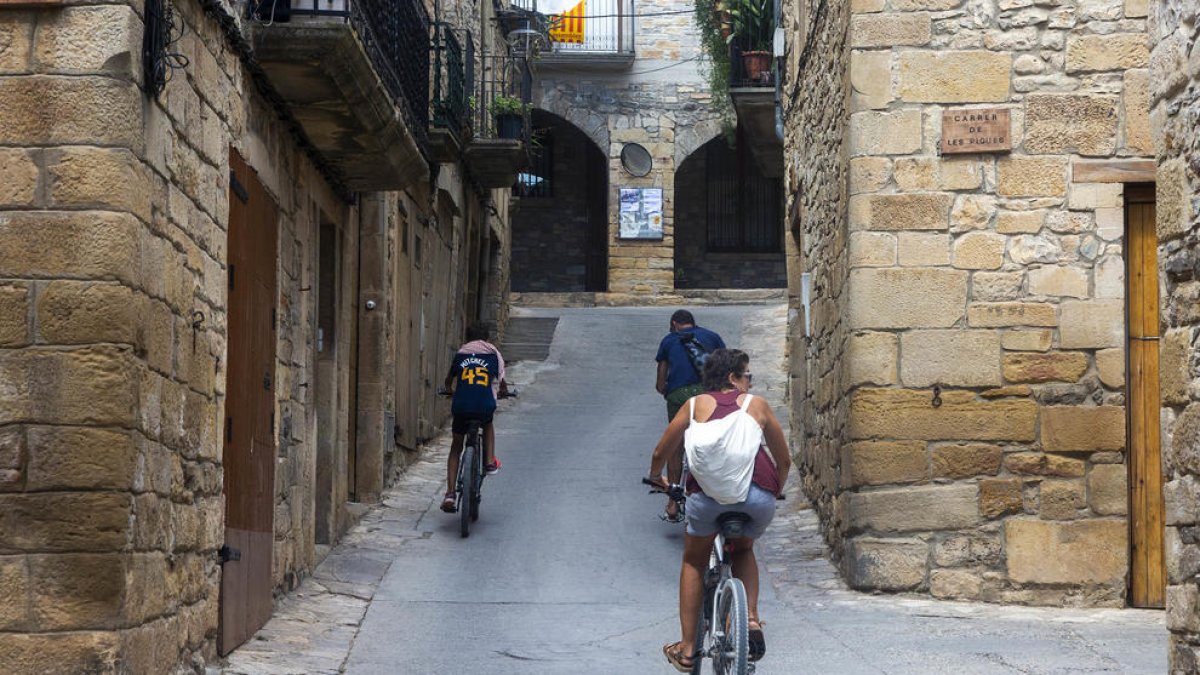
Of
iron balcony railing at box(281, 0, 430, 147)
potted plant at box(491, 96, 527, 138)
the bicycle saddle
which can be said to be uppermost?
potted plant at box(491, 96, 527, 138)

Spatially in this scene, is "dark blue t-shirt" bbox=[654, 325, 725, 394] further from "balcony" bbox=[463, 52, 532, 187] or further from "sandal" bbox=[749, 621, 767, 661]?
"balcony" bbox=[463, 52, 532, 187]

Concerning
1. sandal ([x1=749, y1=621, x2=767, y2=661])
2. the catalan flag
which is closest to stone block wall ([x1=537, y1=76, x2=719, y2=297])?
the catalan flag

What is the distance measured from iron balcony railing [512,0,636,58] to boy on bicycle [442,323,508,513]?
1834cm

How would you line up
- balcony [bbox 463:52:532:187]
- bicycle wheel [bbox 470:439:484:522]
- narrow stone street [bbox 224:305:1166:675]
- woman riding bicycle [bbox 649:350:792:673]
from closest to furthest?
woman riding bicycle [bbox 649:350:792:673]
narrow stone street [bbox 224:305:1166:675]
bicycle wheel [bbox 470:439:484:522]
balcony [bbox 463:52:532:187]

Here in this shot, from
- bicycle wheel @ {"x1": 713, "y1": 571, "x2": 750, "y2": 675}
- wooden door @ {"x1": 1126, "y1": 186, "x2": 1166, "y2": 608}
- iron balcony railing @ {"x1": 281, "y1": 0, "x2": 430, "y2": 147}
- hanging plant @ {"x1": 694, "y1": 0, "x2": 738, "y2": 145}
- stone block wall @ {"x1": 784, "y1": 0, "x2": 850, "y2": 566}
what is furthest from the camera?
hanging plant @ {"x1": 694, "y1": 0, "x2": 738, "y2": 145}

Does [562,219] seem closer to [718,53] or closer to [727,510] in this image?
[718,53]

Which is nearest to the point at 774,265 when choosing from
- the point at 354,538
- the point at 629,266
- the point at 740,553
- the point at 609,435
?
the point at 629,266

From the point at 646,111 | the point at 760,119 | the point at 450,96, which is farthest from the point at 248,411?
the point at 646,111

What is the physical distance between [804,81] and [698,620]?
24.4ft

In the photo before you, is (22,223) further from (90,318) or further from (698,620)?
(698,620)

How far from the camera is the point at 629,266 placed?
1155 inches

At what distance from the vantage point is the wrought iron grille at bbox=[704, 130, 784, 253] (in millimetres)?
31594

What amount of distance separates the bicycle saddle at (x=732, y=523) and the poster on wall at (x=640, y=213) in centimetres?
2276

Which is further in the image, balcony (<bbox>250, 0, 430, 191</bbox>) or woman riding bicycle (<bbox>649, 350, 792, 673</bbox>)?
balcony (<bbox>250, 0, 430, 191</bbox>)
